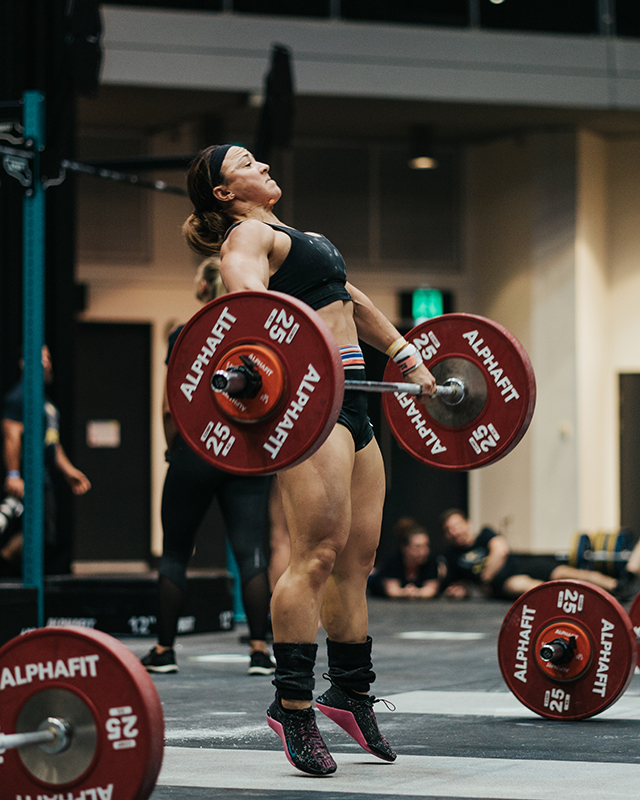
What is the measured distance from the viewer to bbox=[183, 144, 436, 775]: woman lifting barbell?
9.66ft

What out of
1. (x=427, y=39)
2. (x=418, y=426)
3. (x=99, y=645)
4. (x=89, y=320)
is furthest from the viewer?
(x=89, y=320)

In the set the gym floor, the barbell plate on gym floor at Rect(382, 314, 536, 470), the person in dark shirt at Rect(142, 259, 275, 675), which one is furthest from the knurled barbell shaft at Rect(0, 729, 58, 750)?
the person in dark shirt at Rect(142, 259, 275, 675)

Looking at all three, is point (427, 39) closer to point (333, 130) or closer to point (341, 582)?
point (333, 130)

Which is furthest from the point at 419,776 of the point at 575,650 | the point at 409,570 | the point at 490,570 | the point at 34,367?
the point at 409,570

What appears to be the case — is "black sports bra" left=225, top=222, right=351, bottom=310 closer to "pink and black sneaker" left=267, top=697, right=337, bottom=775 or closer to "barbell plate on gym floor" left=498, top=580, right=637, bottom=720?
"pink and black sneaker" left=267, top=697, right=337, bottom=775

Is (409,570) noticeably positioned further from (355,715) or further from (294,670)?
(294,670)

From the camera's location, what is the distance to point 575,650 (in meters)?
3.69

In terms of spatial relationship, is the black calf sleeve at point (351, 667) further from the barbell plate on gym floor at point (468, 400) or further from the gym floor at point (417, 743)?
the barbell plate on gym floor at point (468, 400)

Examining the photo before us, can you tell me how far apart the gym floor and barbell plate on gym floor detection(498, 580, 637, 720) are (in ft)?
0.22

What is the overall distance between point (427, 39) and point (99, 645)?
394 inches

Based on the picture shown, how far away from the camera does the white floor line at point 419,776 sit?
2662 millimetres

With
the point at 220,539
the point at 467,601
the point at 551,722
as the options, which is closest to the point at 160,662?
the point at 551,722

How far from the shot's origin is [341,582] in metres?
3.15

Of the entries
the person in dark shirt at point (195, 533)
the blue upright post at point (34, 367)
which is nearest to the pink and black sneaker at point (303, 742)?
the person in dark shirt at point (195, 533)
